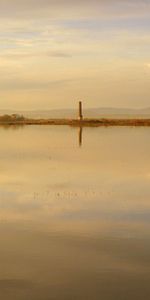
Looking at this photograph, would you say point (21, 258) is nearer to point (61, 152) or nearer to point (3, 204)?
point (3, 204)

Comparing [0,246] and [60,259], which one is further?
[0,246]

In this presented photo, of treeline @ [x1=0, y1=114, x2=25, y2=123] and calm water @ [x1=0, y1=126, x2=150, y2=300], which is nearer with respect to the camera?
calm water @ [x1=0, y1=126, x2=150, y2=300]

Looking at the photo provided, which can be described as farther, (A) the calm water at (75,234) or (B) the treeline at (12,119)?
(B) the treeline at (12,119)

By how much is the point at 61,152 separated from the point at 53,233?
43.7 ft

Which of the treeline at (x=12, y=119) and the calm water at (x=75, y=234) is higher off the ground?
the calm water at (x=75, y=234)

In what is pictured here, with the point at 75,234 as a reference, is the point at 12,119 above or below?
below

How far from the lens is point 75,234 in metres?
7.73

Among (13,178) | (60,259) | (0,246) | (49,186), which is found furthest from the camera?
(13,178)

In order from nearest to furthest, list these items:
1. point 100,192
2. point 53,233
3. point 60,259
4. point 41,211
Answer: point 60,259 → point 53,233 → point 41,211 → point 100,192

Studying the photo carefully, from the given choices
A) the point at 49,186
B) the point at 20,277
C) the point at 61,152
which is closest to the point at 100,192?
the point at 49,186

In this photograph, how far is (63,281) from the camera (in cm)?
577

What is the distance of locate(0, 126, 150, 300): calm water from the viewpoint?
5.65 m

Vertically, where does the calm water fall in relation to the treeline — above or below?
above

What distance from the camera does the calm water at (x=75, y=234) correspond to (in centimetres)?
565
